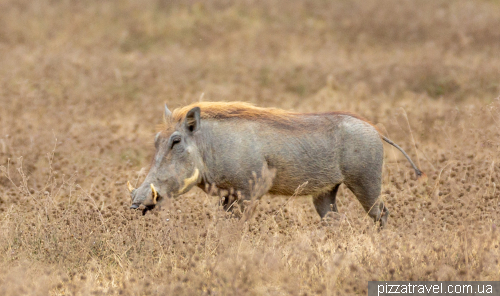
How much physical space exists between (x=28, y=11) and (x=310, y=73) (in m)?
9.47

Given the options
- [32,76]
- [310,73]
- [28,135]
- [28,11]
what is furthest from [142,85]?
[28,11]

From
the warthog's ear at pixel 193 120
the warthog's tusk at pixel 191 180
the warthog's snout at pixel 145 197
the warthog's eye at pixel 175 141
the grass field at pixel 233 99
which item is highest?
the warthog's ear at pixel 193 120

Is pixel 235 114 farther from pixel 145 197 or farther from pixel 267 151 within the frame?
pixel 145 197

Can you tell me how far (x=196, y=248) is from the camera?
14.0 ft

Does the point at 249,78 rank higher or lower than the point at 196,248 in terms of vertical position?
lower

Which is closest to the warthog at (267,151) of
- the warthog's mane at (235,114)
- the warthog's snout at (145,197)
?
the warthog's mane at (235,114)

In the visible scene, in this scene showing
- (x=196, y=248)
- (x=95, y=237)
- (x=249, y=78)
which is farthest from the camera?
(x=249, y=78)

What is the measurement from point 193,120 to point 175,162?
1.34 feet

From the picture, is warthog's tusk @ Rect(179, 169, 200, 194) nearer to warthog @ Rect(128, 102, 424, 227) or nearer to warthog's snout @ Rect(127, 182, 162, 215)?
warthog @ Rect(128, 102, 424, 227)

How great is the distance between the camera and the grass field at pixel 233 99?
13.6 ft

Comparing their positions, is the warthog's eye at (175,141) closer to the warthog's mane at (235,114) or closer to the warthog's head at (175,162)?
the warthog's head at (175,162)

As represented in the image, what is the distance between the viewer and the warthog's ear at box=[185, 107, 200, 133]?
205 inches

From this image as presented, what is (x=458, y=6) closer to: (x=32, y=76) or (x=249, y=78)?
(x=249, y=78)

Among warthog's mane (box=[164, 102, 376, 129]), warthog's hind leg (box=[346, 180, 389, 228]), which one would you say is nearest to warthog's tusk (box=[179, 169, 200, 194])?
warthog's mane (box=[164, 102, 376, 129])
